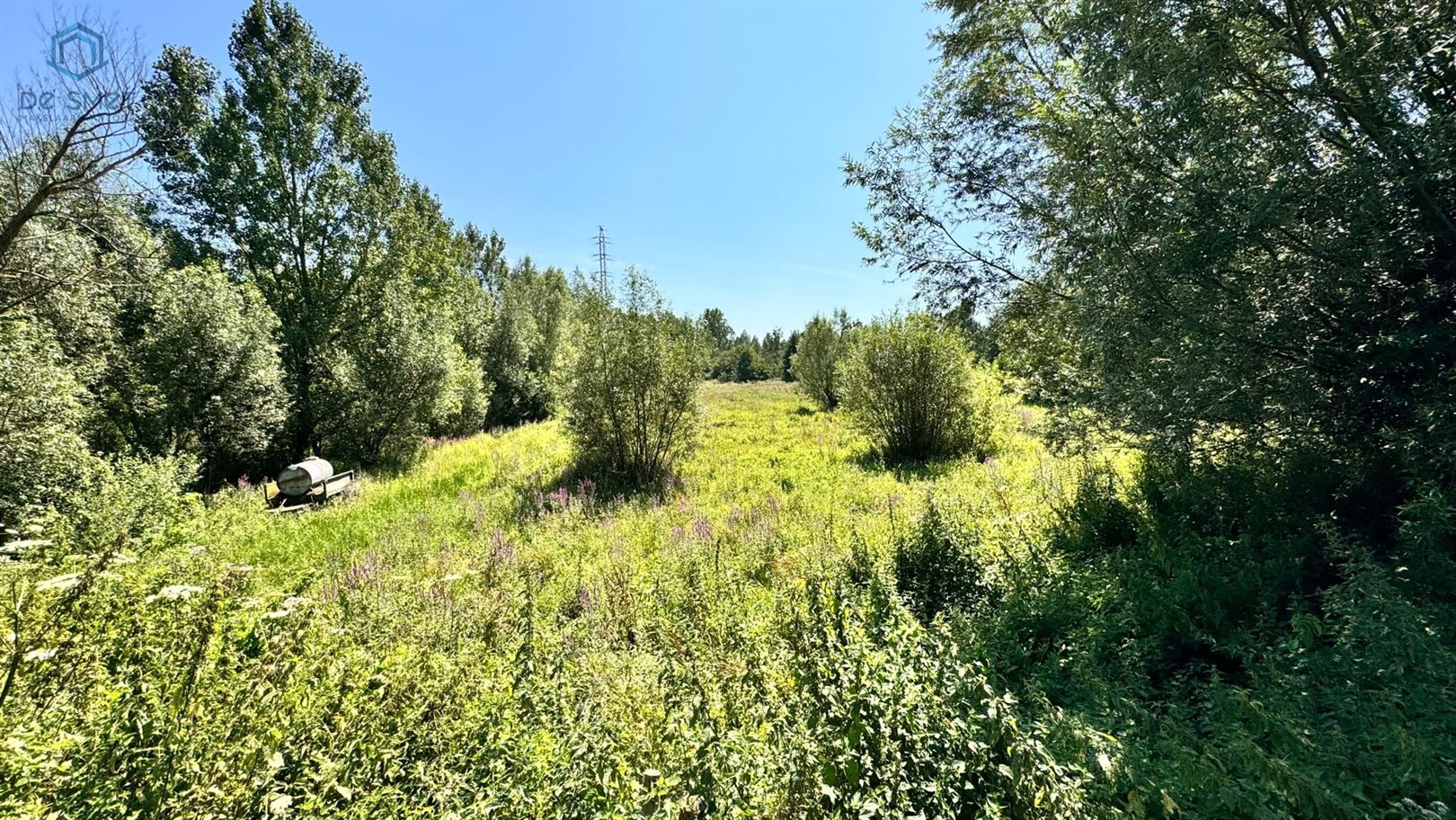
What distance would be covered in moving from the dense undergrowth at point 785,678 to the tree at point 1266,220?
1151mm

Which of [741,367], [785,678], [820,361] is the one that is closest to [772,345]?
[741,367]

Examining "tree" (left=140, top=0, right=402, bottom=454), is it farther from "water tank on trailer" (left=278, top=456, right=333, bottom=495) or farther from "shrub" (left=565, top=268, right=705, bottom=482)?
"shrub" (left=565, top=268, right=705, bottom=482)

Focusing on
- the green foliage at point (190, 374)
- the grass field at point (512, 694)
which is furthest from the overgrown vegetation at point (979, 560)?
the green foliage at point (190, 374)

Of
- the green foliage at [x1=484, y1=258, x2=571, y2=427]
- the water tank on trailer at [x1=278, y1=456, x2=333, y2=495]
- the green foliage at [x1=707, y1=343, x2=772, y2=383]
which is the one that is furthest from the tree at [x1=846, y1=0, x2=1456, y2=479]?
the green foliage at [x1=707, y1=343, x2=772, y2=383]

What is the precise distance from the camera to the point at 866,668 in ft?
8.88

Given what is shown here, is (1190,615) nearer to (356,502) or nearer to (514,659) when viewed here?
(514,659)

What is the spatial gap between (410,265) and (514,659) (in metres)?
19.0

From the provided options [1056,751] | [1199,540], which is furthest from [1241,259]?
[1056,751]

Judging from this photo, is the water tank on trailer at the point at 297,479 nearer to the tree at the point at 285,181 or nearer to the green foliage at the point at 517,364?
the tree at the point at 285,181

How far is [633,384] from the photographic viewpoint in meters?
10.9

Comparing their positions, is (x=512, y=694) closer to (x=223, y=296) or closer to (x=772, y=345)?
(x=223, y=296)

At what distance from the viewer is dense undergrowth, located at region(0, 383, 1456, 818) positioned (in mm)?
2166

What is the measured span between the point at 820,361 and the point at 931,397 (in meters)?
15.6

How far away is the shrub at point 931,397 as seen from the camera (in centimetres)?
1207
